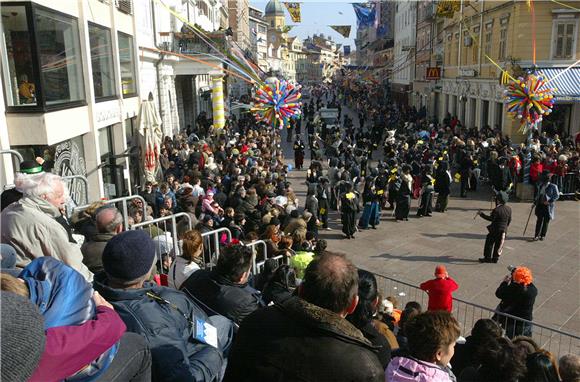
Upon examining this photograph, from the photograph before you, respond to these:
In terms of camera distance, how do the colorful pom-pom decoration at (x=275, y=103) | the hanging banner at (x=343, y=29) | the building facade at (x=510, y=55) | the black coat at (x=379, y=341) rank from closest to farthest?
the black coat at (x=379, y=341) → the colorful pom-pom decoration at (x=275, y=103) → the building facade at (x=510, y=55) → the hanging banner at (x=343, y=29)

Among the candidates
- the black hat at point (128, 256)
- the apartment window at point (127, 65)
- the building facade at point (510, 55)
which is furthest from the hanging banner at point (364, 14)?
the black hat at point (128, 256)

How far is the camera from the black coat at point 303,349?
6.48ft

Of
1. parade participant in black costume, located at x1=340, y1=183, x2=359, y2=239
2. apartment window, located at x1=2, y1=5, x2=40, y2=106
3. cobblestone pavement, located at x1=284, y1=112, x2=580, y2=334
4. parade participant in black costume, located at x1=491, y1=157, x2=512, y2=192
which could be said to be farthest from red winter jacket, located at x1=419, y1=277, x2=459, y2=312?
parade participant in black costume, located at x1=491, y1=157, x2=512, y2=192

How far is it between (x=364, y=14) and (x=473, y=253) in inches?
1680

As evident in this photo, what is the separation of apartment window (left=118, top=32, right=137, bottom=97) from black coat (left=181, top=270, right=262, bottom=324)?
1162 cm

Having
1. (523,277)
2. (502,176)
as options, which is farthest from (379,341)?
(502,176)

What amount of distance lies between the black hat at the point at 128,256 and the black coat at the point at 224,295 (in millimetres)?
1048

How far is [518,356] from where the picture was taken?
3584 millimetres

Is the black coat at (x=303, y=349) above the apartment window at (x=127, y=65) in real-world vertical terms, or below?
below

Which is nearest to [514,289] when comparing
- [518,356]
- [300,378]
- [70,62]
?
[518,356]

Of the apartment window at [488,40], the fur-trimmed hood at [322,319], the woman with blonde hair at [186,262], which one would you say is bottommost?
the woman with blonde hair at [186,262]

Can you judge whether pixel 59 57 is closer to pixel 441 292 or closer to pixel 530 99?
pixel 441 292

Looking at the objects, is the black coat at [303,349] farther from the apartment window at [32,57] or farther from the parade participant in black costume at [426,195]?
the parade participant in black costume at [426,195]

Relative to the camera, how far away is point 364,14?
48656 millimetres
